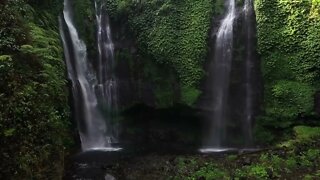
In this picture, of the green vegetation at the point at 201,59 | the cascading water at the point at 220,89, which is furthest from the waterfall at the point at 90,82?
the cascading water at the point at 220,89

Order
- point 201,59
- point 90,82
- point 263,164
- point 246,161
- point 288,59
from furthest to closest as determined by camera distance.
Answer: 1. point 90,82
2. point 201,59
3. point 288,59
4. point 246,161
5. point 263,164

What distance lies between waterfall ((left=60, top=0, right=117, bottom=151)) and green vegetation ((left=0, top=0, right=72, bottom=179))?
5470 millimetres

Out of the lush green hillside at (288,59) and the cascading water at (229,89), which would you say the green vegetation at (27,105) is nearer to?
the cascading water at (229,89)

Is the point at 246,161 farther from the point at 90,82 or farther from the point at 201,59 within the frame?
the point at 90,82

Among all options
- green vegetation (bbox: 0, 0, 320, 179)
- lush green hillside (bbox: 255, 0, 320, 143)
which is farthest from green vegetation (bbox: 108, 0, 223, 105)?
lush green hillside (bbox: 255, 0, 320, 143)

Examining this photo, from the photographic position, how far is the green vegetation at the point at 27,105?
895 cm

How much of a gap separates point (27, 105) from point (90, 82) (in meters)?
8.66

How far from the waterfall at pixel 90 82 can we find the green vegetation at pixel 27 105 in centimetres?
547

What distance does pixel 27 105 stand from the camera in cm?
960

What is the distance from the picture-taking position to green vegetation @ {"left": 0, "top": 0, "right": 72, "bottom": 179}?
29.3 feet

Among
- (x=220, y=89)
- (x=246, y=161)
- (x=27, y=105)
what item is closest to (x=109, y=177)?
(x=246, y=161)

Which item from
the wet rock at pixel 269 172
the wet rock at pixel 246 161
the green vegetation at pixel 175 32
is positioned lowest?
→ the wet rock at pixel 269 172

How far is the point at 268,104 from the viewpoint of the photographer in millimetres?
17406

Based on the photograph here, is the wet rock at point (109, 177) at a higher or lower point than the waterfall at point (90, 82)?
lower
